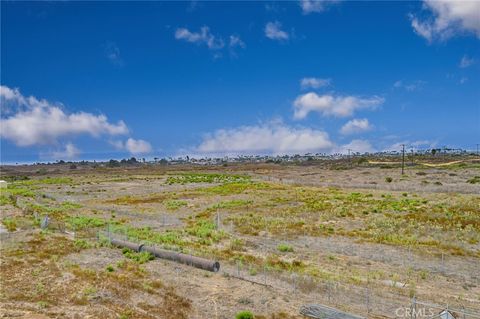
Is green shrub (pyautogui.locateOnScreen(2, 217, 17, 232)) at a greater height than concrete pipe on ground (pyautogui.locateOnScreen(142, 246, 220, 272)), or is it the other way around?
concrete pipe on ground (pyautogui.locateOnScreen(142, 246, 220, 272))

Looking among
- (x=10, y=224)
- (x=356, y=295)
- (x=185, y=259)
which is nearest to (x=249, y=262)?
(x=185, y=259)

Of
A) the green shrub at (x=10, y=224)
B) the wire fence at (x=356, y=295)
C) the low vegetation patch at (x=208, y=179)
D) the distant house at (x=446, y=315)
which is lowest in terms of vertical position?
the green shrub at (x=10, y=224)

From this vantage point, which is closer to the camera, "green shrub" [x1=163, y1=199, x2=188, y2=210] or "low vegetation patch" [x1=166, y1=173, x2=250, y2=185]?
"green shrub" [x1=163, y1=199, x2=188, y2=210]

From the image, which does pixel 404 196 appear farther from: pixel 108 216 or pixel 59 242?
pixel 59 242

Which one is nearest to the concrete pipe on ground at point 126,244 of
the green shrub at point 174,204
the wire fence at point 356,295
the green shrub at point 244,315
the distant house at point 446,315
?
the wire fence at point 356,295

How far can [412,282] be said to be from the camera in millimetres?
20516

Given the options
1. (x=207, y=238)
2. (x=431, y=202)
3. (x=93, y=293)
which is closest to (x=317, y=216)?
(x=207, y=238)

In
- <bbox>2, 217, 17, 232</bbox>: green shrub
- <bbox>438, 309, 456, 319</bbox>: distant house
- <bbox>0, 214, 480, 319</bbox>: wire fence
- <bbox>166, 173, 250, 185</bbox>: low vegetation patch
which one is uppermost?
<bbox>166, 173, 250, 185</bbox>: low vegetation patch

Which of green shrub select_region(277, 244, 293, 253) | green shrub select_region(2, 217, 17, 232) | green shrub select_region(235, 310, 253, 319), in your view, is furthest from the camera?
green shrub select_region(2, 217, 17, 232)

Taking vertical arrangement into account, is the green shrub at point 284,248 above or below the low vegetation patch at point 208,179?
below

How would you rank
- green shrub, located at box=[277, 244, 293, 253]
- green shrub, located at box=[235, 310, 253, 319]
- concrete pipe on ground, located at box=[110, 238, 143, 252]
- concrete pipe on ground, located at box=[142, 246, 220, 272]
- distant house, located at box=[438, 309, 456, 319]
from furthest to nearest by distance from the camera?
green shrub, located at box=[277, 244, 293, 253]
concrete pipe on ground, located at box=[110, 238, 143, 252]
concrete pipe on ground, located at box=[142, 246, 220, 272]
green shrub, located at box=[235, 310, 253, 319]
distant house, located at box=[438, 309, 456, 319]

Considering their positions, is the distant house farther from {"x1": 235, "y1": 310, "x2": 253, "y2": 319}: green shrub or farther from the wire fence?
{"x1": 235, "y1": 310, "x2": 253, "y2": 319}: green shrub

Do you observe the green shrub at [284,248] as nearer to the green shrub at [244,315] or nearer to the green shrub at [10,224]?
the green shrub at [244,315]

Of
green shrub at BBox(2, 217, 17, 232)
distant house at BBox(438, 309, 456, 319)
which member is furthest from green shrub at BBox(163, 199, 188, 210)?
distant house at BBox(438, 309, 456, 319)
